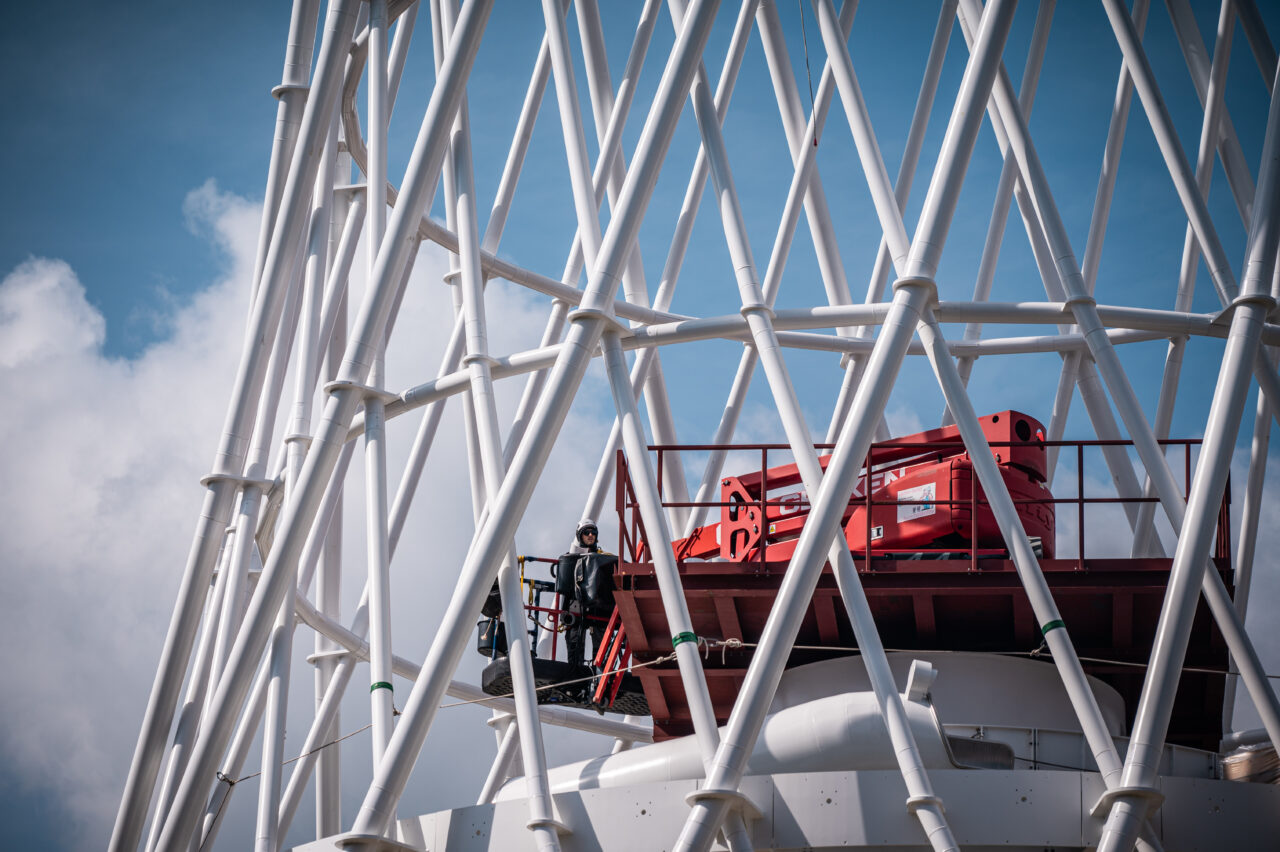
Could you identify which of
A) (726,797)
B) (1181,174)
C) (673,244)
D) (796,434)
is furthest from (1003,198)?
(726,797)

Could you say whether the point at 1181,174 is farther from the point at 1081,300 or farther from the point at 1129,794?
the point at 1129,794

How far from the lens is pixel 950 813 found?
50.1 feet

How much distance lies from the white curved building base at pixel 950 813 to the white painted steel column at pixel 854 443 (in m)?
0.79

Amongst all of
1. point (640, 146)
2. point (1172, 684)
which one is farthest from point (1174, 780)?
point (640, 146)

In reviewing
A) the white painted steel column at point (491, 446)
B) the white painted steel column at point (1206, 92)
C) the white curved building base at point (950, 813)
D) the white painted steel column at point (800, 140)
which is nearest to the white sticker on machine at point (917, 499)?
the white painted steel column at point (800, 140)

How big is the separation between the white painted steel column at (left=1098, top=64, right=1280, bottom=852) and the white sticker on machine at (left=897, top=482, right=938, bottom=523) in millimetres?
4292

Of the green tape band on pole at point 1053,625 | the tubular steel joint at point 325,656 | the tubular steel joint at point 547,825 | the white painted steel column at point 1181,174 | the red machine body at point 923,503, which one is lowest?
the tubular steel joint at point 547,825

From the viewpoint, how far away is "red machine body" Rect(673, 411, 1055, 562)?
65.5 ft

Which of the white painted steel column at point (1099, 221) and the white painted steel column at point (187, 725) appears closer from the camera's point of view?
the white painted steel column at point (187, 725)

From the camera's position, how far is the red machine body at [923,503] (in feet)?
65.5

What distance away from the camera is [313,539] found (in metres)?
24.5

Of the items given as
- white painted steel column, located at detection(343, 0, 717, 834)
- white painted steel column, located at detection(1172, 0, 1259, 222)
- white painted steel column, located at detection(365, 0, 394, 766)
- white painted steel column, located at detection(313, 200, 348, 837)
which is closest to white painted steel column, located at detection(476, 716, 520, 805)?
white painted steel column, located at detection(313, 200, 348, 837)

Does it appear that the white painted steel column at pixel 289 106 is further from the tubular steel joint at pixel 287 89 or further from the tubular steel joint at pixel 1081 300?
the tubular steel joint at pixel 1081 300

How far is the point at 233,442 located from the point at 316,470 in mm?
2854
